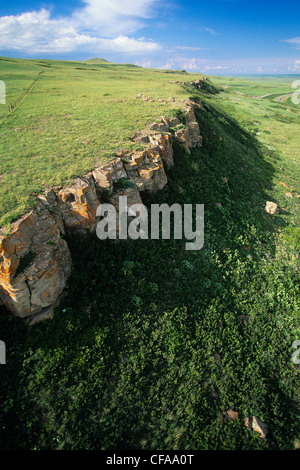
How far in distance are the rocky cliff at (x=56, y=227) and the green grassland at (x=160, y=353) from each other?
79 centimetres

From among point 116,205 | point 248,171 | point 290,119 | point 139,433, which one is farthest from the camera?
point 290,119

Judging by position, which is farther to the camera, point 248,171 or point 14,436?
point 248,171

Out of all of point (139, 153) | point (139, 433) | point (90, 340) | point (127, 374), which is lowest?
point (139, 433)

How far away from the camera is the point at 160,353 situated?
1135 centimetres

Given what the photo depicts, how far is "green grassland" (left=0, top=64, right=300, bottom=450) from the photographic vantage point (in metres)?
9.40

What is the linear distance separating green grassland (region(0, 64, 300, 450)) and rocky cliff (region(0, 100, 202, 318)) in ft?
2.60

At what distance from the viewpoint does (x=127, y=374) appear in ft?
34.6

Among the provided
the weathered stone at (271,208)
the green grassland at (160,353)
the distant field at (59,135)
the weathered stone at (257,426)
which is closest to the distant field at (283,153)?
the weathered stone at (271,208)

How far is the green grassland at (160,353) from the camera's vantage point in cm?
940

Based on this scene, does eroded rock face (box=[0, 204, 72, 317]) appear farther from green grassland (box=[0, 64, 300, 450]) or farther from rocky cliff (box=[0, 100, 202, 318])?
green grassland (box=[0, 64, 300, 450])

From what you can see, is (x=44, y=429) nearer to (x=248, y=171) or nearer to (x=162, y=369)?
(x=162, y=369)

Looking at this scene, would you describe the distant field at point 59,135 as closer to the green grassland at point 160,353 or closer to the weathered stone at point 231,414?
the green grassland at point 160,353

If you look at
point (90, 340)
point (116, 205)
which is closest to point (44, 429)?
point (90, 340)

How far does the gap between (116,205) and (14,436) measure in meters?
11.7
